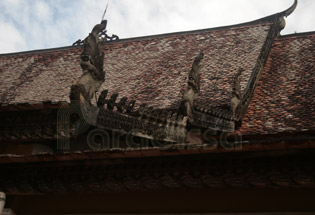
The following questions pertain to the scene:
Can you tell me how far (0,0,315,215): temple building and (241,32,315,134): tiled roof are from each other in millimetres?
27

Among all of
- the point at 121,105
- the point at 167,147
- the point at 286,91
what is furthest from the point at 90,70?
the point at 286,91

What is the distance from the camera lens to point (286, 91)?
9.07 m

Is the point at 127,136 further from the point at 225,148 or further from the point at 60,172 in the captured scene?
the point at 225,148

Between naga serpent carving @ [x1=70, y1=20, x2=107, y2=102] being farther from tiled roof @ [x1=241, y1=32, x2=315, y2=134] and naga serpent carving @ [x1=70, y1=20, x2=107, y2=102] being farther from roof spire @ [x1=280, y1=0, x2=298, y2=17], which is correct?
roof spire @ [x1=280, y1=0, x2=298, y2=17]

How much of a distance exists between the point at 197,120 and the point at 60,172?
2.10 m

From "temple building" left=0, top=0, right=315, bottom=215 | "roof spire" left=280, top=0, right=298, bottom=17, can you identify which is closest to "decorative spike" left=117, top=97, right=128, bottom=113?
"temple building" left=0, top=0, right=315, bottom=215

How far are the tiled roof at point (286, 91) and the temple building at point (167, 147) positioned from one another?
0.03m

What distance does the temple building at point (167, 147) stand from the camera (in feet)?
18.2

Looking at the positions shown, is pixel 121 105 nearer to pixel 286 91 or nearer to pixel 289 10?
pixel 286 91

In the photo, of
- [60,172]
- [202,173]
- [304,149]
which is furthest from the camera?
[60,172]

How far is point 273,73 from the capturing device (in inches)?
411

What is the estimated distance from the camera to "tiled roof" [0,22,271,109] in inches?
395

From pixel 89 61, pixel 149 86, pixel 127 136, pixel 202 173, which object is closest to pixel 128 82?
pixel 149 86

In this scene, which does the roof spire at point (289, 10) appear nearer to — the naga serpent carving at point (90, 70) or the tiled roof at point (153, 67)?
the tiled roof at point (153, 67)
